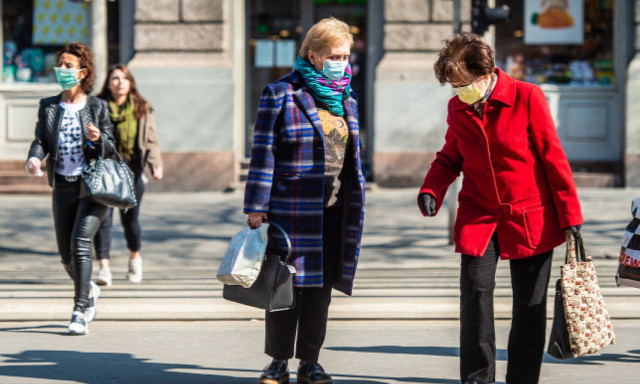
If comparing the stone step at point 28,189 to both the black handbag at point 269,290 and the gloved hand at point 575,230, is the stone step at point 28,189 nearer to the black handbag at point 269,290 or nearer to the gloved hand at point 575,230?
the black handbag at point 269,290

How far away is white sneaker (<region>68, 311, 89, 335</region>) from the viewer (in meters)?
6.89

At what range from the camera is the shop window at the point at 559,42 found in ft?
53.9

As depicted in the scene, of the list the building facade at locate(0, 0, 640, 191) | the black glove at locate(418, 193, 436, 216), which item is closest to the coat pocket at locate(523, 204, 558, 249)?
the black glove at locate(418, 193, 436, 216)

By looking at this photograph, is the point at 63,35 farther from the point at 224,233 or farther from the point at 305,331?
the point at 305,331

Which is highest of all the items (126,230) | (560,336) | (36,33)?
(36,33)

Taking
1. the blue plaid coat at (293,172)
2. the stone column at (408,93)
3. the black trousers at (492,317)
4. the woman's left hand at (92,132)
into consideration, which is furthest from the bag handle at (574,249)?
the stone column at (408,93)

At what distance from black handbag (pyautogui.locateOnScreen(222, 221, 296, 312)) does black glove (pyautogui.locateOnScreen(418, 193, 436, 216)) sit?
27.0 inches

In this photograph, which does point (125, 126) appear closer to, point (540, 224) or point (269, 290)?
point (269, 290)

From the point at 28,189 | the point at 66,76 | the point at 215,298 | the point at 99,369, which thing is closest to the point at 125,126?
the point at 215,298

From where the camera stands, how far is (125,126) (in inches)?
366

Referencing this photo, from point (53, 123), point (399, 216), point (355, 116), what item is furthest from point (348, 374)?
point (399, 216)

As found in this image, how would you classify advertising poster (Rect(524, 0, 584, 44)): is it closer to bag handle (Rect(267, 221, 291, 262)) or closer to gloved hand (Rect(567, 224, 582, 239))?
bag handle (Rect(267, 221, 291, 262))

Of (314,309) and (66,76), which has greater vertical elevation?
(66,76)

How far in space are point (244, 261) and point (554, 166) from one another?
1446 millimetres
